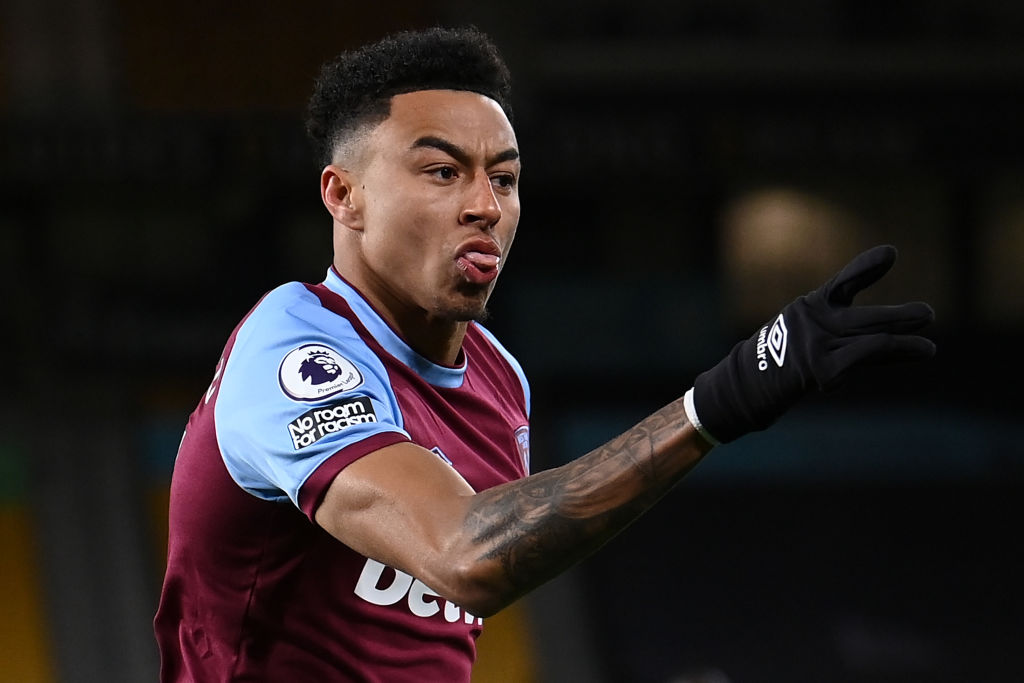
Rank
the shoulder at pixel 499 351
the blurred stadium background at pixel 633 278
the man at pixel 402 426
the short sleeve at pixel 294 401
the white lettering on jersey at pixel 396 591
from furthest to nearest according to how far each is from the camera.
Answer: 1. the blurred stadium background at pixel 633 278
2. the shoulder at pixel 499 351
3. the white lettering on jersey at pixel 396 591
4. the short sleeve at pixel 294 401
5. the man at pixel 402 426

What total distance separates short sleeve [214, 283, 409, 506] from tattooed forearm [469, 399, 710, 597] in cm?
24

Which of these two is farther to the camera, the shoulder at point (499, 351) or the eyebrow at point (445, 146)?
the shoulder at point (499, 351)

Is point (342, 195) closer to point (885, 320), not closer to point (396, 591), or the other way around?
point (396, 591)

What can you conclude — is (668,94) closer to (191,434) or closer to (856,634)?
(856,634)

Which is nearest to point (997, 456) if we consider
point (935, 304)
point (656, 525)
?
point (935, 304)

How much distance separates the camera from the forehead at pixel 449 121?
98.6 inches

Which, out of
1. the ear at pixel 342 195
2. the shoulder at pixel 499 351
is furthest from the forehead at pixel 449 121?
the shoulder at pixel 499 351

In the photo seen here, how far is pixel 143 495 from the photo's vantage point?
36.7 ft

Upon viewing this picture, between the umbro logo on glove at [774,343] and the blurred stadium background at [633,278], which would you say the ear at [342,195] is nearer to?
the umbro logo on glove at [774,343]

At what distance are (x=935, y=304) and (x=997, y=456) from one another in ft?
5.21

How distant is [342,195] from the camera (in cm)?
267

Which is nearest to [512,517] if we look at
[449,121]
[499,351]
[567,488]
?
[567,488]

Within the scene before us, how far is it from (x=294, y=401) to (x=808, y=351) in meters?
0.78

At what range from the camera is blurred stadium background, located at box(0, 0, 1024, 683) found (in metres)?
10.5
